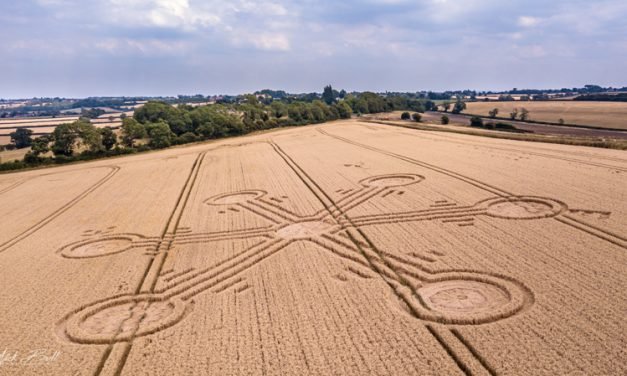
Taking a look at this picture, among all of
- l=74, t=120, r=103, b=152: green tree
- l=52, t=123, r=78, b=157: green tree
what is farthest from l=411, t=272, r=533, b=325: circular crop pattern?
l=52, t=123, r=78, b=157: green tree

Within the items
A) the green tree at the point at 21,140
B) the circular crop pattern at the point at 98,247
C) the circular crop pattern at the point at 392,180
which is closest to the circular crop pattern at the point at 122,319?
the circular crop pattern at the point at 98,247

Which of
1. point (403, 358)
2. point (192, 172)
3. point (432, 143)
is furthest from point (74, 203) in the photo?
point (432, 143)

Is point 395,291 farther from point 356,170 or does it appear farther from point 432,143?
point 432,143

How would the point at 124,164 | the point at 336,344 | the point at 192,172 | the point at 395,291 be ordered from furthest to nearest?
the point at 124,164, the point at 192,172, the point at 395,291, the point at 336,344

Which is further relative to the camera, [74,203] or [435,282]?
[74,203]

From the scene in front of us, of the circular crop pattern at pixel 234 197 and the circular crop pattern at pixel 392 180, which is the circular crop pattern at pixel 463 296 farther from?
the circular crop pattern at pixel 234 197

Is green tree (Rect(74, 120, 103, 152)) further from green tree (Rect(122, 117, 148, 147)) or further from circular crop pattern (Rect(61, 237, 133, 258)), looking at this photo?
circular crop pattern (Rect(61, 237, 133, 258))

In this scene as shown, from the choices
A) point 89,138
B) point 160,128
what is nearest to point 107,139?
point 89,138

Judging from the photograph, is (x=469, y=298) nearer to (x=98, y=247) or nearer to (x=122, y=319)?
(x=122, y=319)
